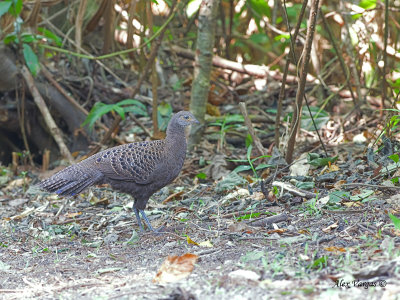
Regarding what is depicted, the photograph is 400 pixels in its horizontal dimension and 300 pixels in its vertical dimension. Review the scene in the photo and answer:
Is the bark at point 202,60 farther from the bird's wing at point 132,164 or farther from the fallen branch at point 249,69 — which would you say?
the bird's wing at point 132,164

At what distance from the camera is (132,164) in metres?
4.64

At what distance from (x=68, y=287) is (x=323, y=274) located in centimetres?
147

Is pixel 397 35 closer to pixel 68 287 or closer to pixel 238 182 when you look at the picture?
pixel 238 182

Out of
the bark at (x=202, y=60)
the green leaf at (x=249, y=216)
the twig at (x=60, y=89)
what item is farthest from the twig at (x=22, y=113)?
the green leaf at (x=249, y=216)

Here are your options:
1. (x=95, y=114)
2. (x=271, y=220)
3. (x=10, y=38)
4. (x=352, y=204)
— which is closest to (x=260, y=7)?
(x=95, y=114)

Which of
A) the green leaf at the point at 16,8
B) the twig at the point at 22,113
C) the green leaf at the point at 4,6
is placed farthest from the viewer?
the twig at the point at 22,113

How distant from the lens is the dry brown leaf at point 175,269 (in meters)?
3.10

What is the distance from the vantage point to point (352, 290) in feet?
8.58

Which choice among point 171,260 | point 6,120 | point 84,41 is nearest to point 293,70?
point 84,41

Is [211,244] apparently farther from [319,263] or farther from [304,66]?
[304,66]

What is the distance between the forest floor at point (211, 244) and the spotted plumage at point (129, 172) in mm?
371

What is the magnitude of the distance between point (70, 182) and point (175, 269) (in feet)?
5.77

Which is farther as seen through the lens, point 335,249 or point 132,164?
point 132,164

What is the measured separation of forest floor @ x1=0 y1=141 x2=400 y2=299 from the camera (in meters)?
2.82
